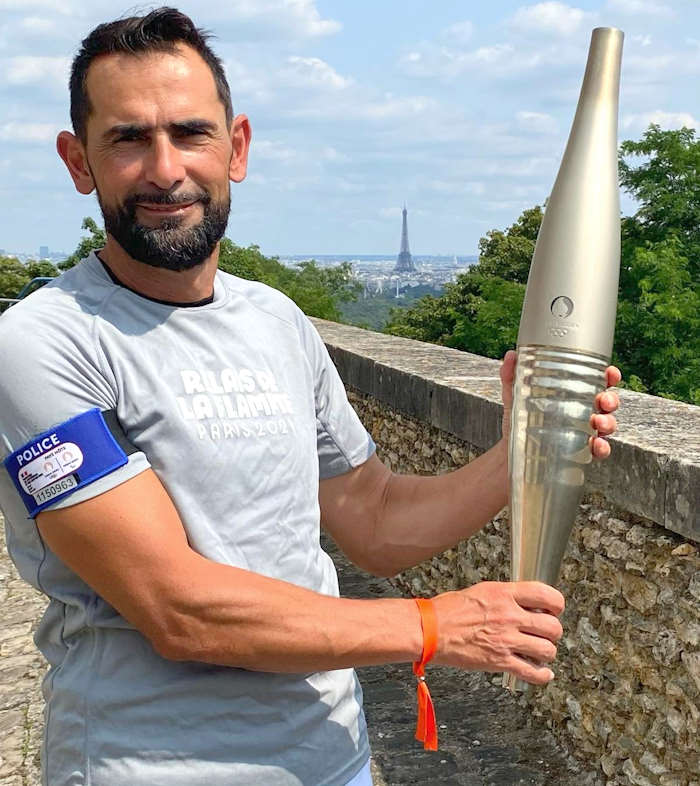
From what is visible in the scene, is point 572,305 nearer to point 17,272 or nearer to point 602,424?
point 602,424

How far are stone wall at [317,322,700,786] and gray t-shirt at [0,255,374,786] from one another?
1.72 m

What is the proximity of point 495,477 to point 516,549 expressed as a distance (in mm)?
483

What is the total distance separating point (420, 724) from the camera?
1927 millimetres

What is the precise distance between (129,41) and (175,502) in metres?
0.74

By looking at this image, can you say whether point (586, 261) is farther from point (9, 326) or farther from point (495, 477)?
point (9, 326)

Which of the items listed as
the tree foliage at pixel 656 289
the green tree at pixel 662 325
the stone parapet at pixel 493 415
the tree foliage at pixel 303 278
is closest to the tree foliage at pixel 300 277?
the tree foliage at pixel 303 278

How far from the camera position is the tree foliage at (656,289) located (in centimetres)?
2908

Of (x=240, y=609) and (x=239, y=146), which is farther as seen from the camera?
(x=239, y=146)

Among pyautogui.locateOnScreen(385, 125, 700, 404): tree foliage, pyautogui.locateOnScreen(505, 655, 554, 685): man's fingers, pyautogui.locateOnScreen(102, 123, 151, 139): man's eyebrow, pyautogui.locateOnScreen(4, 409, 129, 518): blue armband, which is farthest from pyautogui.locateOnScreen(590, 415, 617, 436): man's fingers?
pyautogui.locateOnScreen(385, 125, 700, 404): tree foliage

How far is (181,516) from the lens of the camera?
1743 millimetres

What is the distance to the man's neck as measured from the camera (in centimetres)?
189

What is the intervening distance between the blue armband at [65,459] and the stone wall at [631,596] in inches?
79.2

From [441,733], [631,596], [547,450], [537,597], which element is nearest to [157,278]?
[547,450]

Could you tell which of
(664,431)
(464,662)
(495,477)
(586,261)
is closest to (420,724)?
(464,662)
